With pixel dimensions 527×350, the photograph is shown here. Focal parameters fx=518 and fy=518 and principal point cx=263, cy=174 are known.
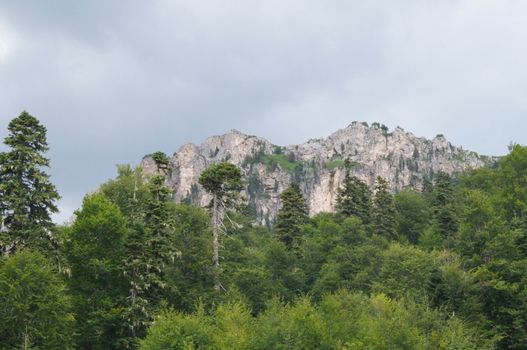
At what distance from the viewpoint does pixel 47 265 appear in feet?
96.0

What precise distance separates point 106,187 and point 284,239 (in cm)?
2400

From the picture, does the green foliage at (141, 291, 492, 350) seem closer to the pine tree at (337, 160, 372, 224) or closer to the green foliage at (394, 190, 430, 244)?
the pine tree at (337, 160, 372, 224)

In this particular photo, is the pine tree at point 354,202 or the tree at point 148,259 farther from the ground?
the pine tree at point 354,202

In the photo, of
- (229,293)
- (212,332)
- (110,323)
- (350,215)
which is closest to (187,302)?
(229,293)

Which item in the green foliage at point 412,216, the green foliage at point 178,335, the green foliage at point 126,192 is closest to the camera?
the green foliage at point 178,335

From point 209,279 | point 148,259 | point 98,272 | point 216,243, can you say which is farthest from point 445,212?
point 98,272

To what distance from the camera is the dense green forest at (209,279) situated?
→ 2745cm

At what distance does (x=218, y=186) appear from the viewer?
44156 millimetres

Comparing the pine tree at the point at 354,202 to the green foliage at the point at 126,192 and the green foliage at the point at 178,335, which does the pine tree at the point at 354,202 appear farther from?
the green foliage at the point at 178,335

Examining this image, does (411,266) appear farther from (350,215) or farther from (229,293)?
(350,215)

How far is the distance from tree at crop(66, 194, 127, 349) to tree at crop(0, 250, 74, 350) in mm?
4985

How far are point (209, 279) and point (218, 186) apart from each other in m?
7.98

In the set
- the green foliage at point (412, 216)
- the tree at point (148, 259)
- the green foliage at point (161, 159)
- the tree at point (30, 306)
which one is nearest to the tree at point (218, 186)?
the green foliage at point (161, 159)

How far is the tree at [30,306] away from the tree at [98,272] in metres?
4.98
